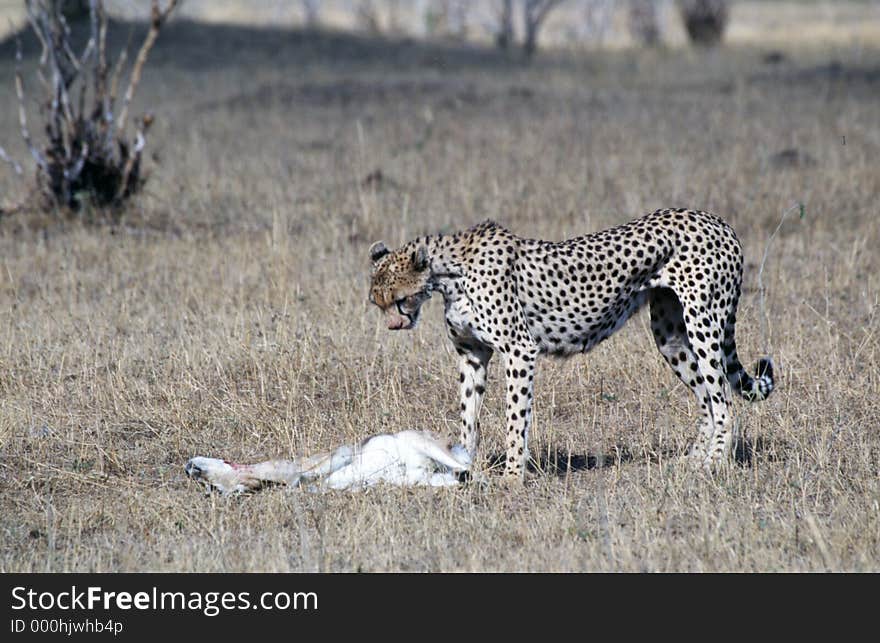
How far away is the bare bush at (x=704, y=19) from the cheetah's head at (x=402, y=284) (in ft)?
82.1

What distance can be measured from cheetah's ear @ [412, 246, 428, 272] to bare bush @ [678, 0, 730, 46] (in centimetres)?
2506

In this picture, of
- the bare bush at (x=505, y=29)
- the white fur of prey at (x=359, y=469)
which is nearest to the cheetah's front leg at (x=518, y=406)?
the white fur of prey at (x=359, y=469)

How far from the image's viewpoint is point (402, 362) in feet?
24.5

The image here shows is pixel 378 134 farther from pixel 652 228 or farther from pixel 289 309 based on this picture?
pixel 652 228

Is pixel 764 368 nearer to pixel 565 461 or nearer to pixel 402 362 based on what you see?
pixel 565 461

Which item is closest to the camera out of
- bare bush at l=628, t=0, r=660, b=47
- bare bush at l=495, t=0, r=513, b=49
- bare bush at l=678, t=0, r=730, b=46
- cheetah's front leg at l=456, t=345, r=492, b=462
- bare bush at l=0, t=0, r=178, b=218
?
cheetah's front leg at l=456, t=345, r=492, b=462

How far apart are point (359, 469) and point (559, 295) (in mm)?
1246

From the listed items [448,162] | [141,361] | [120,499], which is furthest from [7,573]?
[448,162]

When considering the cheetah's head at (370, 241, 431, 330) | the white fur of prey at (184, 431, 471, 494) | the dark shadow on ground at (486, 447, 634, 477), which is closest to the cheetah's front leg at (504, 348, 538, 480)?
the dark shadow on ground at (486, 447, 634, 477)

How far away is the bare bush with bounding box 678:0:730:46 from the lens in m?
29.4

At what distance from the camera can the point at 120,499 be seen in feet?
18.8

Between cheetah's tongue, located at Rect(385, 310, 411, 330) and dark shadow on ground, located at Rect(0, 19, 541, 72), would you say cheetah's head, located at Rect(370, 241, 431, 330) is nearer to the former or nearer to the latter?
cheetah's tongue, located at Rect(385, 310, 411, 330)

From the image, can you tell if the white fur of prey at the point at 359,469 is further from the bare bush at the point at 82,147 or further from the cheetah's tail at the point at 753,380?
the bare bush at the point at 82,147

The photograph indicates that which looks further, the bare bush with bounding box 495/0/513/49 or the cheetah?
the bare bush with bounding box 495/0/513/49
